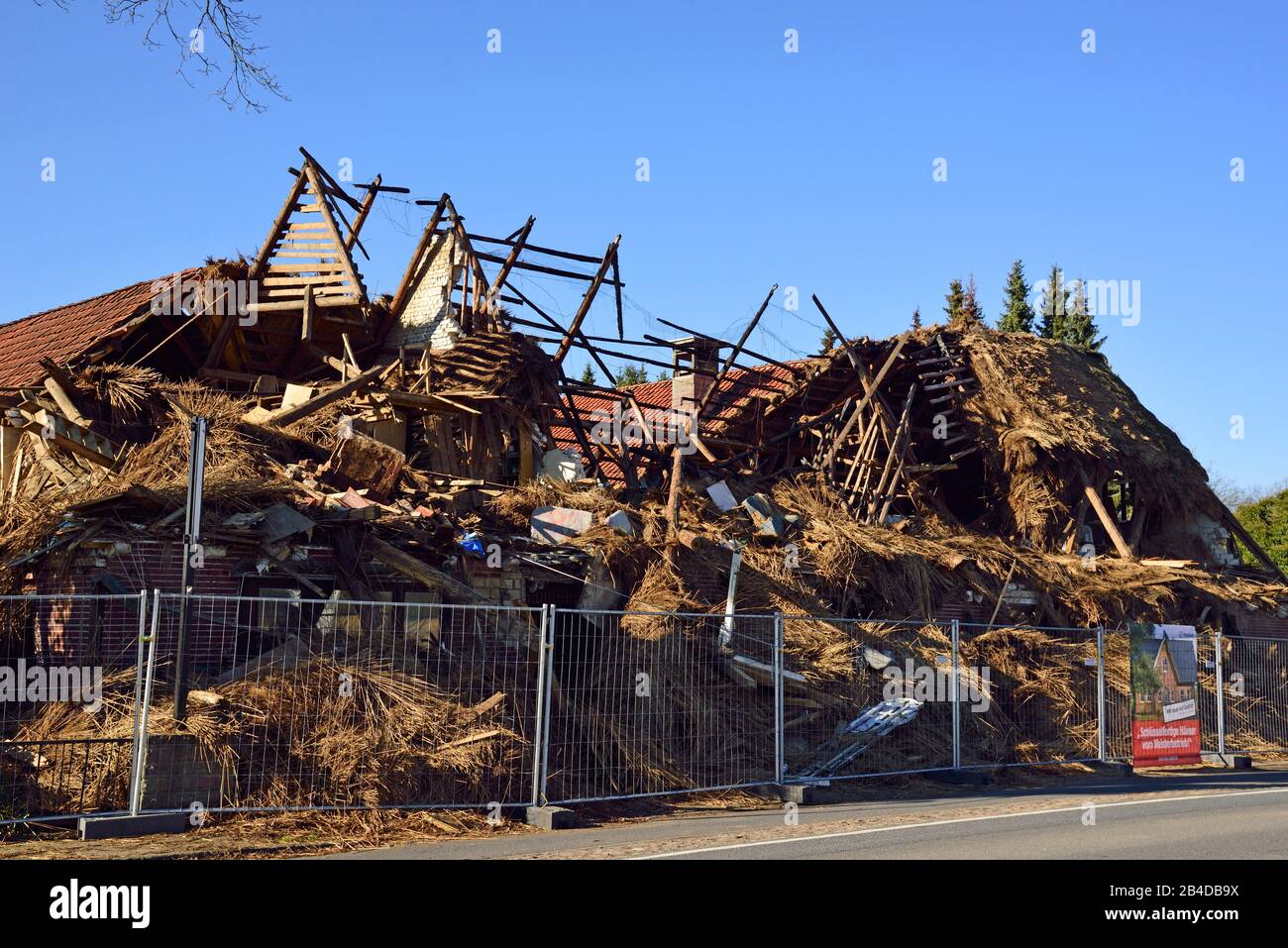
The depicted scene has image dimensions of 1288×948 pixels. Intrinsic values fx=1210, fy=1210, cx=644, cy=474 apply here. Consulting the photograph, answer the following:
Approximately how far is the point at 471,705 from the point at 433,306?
32.6 ft

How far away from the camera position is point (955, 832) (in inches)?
410

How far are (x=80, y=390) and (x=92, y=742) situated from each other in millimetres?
7384

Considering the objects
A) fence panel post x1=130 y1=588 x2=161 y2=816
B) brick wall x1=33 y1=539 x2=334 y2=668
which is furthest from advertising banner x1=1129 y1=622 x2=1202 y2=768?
fence panel post x1=130 y1=588 x2=161 y2=816

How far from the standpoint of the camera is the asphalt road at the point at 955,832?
30.3ft

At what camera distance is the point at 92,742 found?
10195 millimetres

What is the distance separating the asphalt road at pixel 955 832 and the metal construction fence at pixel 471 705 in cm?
94

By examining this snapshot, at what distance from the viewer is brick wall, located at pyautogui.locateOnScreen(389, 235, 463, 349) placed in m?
19.9

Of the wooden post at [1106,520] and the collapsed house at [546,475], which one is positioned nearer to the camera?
the collapsed house at [546,475]

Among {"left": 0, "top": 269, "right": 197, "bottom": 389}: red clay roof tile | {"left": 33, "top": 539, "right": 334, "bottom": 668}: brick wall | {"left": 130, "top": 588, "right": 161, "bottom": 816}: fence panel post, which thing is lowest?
{"left": 130, "top": 588, "right": 161, "bottom": 816}: fence panel post

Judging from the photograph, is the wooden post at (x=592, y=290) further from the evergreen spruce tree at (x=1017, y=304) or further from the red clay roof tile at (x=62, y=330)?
the evergreen spruce tree at (x=1017, y=304)

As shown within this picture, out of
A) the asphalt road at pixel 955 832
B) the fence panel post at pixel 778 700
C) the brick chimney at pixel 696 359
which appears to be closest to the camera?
the asphalt road at pixel 955 832

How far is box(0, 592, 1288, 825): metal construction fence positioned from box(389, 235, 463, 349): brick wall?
6922 millimetres

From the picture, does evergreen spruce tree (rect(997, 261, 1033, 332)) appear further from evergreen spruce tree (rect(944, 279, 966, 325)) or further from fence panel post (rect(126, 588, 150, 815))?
fence panel post (rect(126, 588, 150, 815))

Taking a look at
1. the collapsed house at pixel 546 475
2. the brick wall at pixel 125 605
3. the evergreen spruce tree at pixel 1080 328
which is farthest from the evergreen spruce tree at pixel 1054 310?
the brick wall at pixel 125 605
